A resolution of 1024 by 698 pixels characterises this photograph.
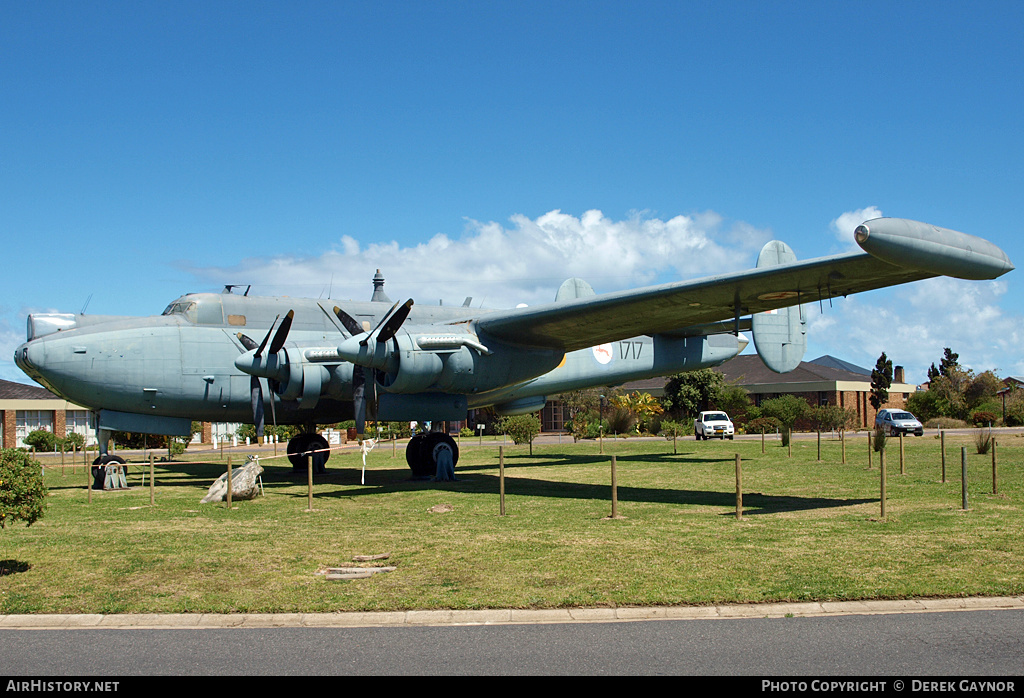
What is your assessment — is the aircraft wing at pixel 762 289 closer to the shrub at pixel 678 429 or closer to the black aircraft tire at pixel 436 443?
the black aircraft tire at pixel 436 443

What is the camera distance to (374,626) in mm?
7016

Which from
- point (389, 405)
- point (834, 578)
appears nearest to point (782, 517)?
point (834, 578)

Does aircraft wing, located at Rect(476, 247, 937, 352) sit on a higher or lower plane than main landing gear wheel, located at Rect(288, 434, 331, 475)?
higher

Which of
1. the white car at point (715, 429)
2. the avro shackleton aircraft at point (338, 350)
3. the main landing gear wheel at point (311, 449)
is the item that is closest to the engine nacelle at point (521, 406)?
the avro shackleton aircraft at point (338, 350)

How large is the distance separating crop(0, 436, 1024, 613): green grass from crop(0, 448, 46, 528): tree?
624 mm

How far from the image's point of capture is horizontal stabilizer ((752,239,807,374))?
1830cm

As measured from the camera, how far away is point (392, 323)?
56.3 feet

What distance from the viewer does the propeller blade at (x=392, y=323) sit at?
1692cm

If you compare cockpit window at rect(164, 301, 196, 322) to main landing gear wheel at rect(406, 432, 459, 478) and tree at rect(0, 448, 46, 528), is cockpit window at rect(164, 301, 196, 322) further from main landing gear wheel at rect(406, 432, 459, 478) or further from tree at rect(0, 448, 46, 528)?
tree at rect(0, 448, 46, 528)

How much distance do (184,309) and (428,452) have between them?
7.06 meters

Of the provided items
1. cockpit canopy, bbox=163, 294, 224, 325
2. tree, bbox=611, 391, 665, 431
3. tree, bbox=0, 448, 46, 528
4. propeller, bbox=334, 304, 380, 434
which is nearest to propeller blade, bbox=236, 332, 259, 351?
cockpit canopy, bbox=163, 294, 224, 325

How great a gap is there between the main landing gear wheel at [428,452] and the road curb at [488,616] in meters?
13.0
